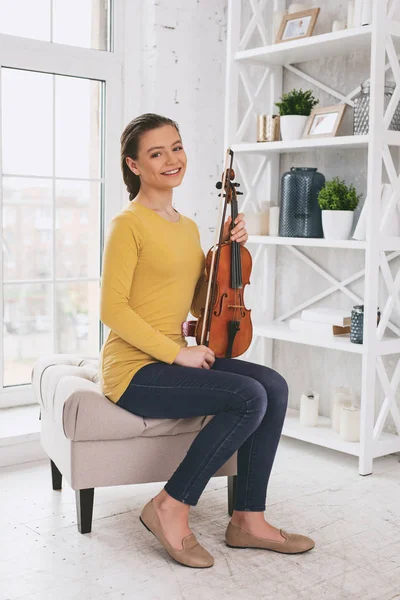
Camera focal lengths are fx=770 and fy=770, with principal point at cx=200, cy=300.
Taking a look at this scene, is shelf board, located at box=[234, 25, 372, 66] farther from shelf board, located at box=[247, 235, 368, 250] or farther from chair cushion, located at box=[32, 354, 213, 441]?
chair cushion, located at box=[32, 354, 213, 441]

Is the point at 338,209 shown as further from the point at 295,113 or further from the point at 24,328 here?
the point at 24,328

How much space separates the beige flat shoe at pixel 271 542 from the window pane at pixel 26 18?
7.84 ft

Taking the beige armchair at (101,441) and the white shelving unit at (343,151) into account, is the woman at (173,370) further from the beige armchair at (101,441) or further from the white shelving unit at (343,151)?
the white shelving unit at (343,151)

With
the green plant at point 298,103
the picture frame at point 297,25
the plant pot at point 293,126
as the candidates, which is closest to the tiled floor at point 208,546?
the plant pot at point 293,126

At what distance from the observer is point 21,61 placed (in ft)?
11.4

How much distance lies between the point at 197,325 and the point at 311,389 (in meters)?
1.48

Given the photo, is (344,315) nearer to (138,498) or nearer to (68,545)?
(138,498)

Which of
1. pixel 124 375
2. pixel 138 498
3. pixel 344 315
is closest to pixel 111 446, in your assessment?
pixel 124 375

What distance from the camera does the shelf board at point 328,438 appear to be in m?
3.24

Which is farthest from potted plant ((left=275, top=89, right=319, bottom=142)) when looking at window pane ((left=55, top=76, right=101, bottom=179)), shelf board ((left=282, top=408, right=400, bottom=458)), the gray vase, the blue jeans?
the blue jeans

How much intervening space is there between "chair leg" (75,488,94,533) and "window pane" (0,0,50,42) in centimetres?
212

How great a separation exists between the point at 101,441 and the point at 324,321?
1364 millimetres

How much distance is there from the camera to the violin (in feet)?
8.00

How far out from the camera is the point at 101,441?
2.44 metres
